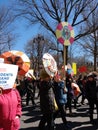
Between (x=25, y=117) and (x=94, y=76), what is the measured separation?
10.2 feet

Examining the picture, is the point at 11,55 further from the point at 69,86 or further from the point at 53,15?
the point at 53,15

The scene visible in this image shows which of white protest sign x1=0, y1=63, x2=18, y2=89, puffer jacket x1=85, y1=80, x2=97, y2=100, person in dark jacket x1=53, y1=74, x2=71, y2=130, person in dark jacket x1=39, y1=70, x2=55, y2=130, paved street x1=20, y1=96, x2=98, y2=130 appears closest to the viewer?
white protest sign x1=0, y1=63, x2=18, y2=89

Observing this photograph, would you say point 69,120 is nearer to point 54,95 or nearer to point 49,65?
point 54,95

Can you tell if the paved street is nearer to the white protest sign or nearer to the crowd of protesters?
the crowd of protesters

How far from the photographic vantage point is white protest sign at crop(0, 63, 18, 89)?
4711 mm

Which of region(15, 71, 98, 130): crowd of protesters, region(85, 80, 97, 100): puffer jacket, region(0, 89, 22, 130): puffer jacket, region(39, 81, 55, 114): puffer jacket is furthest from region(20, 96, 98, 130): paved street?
region(0, 89, 22, 130): puffer jacket

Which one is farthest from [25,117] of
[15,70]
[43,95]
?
[15,70]

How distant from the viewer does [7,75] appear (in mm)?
4781

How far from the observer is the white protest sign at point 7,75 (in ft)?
15.5

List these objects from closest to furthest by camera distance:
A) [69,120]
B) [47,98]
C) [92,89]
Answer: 1. [47,98]
2. [92,89]
3. [69,120]

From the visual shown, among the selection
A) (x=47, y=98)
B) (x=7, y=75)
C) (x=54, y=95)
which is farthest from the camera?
(x=54, y=95)

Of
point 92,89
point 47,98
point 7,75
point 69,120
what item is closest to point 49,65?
point 47,98

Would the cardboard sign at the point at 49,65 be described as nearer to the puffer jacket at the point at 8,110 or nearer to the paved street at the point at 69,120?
the paved street at the point at 69,120

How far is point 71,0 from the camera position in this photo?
21.5 m
